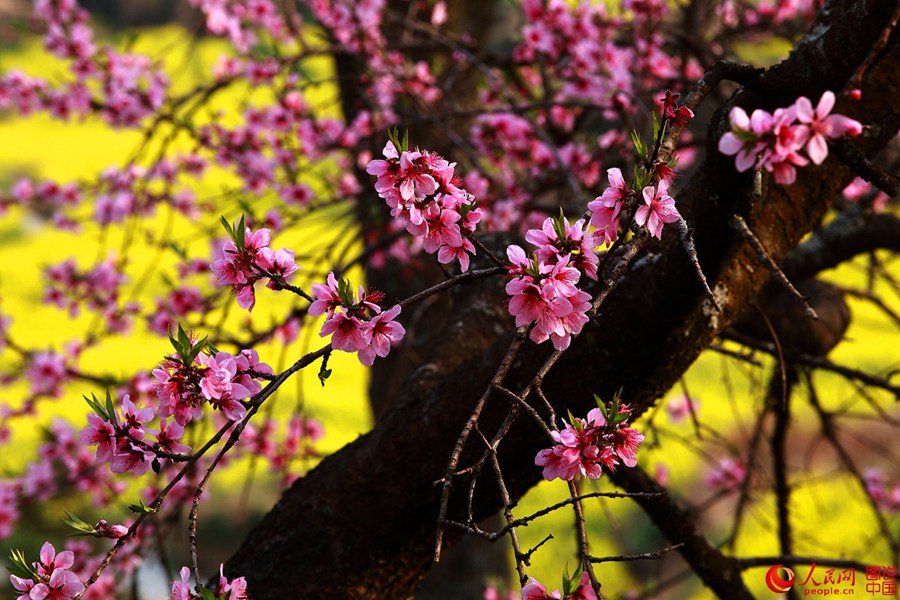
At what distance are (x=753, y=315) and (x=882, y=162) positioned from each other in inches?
34.7

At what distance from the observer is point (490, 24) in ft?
13.1

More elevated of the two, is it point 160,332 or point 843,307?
point 843,307

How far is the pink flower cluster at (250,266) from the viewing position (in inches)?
41.9

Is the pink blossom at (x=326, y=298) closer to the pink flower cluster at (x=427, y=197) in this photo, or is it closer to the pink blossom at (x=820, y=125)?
the pink flower cluster at (x=427, y=197)

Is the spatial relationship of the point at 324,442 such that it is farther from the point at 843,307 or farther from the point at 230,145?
the point at 843,307

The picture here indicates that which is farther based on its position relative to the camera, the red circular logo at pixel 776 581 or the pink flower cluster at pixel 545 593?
the red circular logo at pixel 776 581

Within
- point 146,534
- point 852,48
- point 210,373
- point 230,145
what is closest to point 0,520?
point 146,534

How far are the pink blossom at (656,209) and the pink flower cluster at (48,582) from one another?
810 millimetres

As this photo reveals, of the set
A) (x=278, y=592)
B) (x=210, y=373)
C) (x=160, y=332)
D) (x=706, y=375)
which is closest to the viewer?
(x=210, y=373)

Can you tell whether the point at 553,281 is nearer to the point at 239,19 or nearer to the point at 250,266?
the point at 250,266

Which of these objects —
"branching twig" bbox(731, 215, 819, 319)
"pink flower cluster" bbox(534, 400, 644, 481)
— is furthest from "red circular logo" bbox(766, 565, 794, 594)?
"branching twig" bbox(731, 215, 819, 319)

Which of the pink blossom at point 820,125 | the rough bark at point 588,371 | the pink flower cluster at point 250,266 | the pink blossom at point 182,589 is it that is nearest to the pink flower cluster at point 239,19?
the rough bark at point 588,371

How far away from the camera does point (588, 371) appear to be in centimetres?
140

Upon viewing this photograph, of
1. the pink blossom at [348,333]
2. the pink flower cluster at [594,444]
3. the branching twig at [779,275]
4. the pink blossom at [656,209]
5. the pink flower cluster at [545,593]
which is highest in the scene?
the pink blossom at [656,209]
